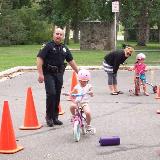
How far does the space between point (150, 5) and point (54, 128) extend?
34.4 meters

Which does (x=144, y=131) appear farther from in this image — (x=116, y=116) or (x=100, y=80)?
(x=100, y=80)

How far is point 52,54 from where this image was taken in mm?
10867

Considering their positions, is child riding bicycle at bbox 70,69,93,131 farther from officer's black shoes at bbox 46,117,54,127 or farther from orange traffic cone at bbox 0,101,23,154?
orange traffic cone at bbox 0,101,23,154

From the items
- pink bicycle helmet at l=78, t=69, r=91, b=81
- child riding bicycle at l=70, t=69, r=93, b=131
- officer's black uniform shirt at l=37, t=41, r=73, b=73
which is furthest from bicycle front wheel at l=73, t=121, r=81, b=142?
officer's black uniform shirt at l=37, t=41, r=73, b=73

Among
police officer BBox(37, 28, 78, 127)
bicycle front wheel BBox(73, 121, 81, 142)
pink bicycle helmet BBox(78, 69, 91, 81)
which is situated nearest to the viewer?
bicycle front wheel BBox(73, 121, 81, 142)

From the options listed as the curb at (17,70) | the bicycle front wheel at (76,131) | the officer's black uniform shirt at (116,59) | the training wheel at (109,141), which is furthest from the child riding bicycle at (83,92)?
the curb at (17,70)

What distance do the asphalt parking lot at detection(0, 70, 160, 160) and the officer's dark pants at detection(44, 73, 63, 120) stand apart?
11.6 inches

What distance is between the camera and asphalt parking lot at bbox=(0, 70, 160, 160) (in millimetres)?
8477

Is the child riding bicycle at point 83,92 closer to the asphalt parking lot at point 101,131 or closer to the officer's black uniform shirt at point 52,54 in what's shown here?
the asphalt parking lot at point 101,131

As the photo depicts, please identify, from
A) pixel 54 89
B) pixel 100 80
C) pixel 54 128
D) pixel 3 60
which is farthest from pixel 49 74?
pixel 3 60

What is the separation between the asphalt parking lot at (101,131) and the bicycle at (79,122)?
11cm

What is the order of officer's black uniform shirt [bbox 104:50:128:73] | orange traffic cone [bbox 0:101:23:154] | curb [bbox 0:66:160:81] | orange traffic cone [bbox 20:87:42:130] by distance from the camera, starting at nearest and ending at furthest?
orange traffic cone [bbox 0:101:23:154]
orange traffic cone [bbox 20:87:42:130]
officer's black uniform shirt [bbox 104:50:128:73]
curb [bbox 0:66:160:81]

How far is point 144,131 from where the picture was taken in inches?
404

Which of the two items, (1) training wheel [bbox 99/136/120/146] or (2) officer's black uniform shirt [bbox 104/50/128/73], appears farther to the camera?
(2) officer's black uniform shirt [bbox 104/50/128/73]
